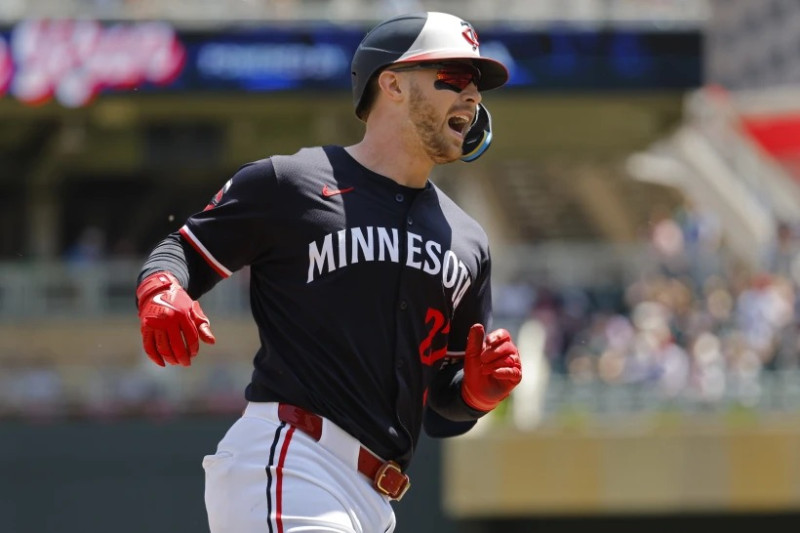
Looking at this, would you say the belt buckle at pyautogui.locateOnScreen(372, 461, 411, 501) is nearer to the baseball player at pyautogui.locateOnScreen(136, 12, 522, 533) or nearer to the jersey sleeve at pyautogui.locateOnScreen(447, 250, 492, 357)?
the baseball player at pyautogui.locateOnScreen(136, 12, 522, 533)

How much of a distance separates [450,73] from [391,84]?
0.49 feet

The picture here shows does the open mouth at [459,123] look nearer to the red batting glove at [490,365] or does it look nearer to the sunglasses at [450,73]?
the sunglasses at [450,73]

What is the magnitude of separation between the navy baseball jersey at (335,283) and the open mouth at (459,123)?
23 centimetres

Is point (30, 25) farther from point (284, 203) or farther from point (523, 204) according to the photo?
point (284, 203)

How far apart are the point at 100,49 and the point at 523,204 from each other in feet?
23.6

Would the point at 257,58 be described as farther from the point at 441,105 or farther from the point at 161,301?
Answer: the point at 161,301

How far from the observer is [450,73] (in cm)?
390

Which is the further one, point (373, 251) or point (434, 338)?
point (434, 338)

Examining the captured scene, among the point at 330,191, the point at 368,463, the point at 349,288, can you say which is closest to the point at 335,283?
the point at 349,288

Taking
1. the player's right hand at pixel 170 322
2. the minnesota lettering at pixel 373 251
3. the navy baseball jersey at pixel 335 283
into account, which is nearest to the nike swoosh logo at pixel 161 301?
the player's right hand at pixel 170 322

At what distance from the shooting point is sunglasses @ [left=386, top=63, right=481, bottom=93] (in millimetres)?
3873

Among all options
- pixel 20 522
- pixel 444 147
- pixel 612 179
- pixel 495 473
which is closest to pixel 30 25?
pixel 20 522

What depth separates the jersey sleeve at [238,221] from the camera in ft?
12.5

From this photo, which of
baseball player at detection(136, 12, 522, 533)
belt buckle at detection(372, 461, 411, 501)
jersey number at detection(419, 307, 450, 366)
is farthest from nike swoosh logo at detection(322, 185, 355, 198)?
belt buckle at detection(372, 461, 411, 501)
